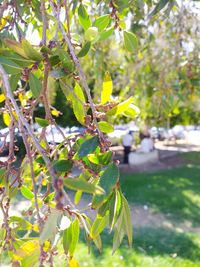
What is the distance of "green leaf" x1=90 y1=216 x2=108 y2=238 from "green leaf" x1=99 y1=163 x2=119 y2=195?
0.28 feet

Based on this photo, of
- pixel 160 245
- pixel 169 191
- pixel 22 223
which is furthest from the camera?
pixel 169 191

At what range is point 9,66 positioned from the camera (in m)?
0.49

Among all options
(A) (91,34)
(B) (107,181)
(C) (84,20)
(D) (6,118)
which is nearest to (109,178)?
(B) (107,181)

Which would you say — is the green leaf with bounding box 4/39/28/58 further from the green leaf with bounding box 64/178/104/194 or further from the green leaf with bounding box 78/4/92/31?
the green leaf with bounding box 78/4/92/31

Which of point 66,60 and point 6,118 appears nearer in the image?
point 66,60

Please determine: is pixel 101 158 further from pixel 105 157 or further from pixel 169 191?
pixel 169 191

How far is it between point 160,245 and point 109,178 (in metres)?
2.55

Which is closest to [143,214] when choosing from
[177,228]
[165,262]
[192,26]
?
[177,228]

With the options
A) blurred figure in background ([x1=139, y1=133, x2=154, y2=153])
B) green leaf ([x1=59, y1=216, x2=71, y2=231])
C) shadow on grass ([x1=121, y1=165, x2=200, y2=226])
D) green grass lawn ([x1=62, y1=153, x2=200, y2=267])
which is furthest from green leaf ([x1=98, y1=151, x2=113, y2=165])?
blurred figure in background ([x1=139, y1=133, x2=154, y2=153])

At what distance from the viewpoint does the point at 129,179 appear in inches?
220

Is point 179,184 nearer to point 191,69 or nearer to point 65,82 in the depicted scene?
point 191,69

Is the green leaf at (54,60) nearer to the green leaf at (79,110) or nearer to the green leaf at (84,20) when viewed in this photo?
the green leaf at (79,110)

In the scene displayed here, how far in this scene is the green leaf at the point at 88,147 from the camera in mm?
419

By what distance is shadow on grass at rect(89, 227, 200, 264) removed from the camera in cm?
261
